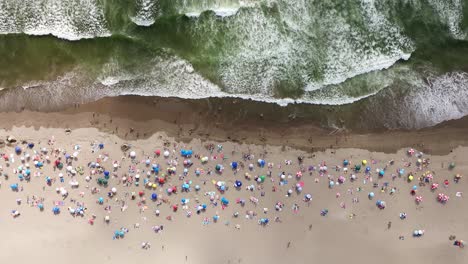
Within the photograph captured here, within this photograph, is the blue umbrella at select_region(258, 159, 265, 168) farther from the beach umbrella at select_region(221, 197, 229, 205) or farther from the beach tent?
the beach tent

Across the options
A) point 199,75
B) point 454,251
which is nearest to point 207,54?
point 199,75

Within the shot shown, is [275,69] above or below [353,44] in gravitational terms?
below

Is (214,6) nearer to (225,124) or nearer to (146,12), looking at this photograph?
(146,12)

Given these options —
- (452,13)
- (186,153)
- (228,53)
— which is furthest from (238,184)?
(452,13)

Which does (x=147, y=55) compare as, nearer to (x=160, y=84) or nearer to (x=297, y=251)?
(x=160, y=84)

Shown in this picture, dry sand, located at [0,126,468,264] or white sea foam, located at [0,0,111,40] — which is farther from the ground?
white sea foam, located at [0,0,111,40]

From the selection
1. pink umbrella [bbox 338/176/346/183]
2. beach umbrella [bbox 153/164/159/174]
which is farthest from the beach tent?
pink umbrella [bbox 338/176/346/183]
